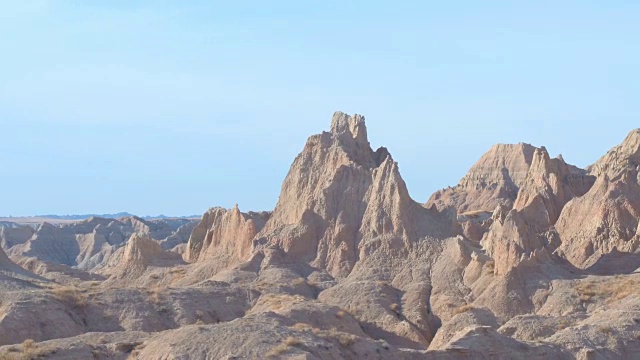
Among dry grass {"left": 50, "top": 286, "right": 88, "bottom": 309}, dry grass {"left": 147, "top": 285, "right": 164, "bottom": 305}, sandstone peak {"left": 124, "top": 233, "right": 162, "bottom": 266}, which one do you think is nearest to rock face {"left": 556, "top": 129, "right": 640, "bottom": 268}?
dry grass {"left": 147, "top": 285, "right": 164, "bottom": 305}

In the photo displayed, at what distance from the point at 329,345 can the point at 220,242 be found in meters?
65.5

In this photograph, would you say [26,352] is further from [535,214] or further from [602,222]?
[535,214]

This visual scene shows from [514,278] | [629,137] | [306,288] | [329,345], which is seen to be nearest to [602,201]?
[514,278]

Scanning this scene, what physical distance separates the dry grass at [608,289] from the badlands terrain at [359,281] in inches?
6.8

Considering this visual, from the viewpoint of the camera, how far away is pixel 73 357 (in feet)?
185

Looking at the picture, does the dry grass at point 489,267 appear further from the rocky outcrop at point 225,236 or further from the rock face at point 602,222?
the rocky outcrop at point 225,236

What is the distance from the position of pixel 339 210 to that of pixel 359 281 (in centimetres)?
1552

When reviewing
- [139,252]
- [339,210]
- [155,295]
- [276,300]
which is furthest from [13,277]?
[339,210]

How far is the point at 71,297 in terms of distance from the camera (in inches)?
3164

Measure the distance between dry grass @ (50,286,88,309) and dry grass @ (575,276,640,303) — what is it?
32298 millimetres

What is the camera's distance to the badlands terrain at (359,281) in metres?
59.2

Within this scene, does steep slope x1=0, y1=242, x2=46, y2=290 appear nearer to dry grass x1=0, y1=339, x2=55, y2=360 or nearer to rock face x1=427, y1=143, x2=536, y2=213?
dry grass x1=0, y1=339, x2=55, y2=360

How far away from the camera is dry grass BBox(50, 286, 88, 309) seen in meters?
79.5

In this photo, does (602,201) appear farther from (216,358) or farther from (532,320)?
(216,358)
